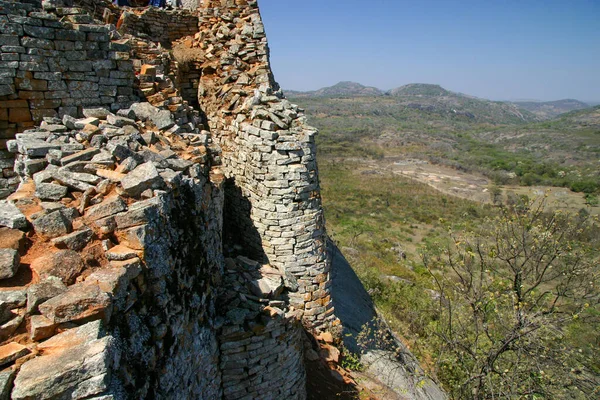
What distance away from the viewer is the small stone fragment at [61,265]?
8.48 feet

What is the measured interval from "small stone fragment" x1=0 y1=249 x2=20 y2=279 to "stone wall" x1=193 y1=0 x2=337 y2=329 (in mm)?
3999

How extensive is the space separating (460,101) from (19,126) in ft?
719

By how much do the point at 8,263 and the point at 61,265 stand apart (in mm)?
308

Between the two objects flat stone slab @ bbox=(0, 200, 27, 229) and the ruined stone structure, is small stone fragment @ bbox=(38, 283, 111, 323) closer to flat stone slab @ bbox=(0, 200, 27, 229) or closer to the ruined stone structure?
the ruined stone structure

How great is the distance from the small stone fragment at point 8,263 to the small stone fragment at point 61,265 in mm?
122

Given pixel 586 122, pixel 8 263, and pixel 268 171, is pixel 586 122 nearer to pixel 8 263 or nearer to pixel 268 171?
pixel 268 171

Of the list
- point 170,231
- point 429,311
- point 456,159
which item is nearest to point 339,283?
point 429,311

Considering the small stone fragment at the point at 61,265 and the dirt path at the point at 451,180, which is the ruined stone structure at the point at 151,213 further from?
the dirt path at the point at 451,180

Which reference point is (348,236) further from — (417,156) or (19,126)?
(417,156)

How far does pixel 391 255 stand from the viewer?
82.8ft

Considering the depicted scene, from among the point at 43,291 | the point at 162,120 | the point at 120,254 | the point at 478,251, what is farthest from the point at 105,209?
the point at 478,251

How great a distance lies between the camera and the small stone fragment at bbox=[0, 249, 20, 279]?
2.44 meters

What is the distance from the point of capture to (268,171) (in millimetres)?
6160

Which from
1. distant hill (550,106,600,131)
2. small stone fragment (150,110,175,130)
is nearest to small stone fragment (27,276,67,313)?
small stone fragment (150,110,175,130)
